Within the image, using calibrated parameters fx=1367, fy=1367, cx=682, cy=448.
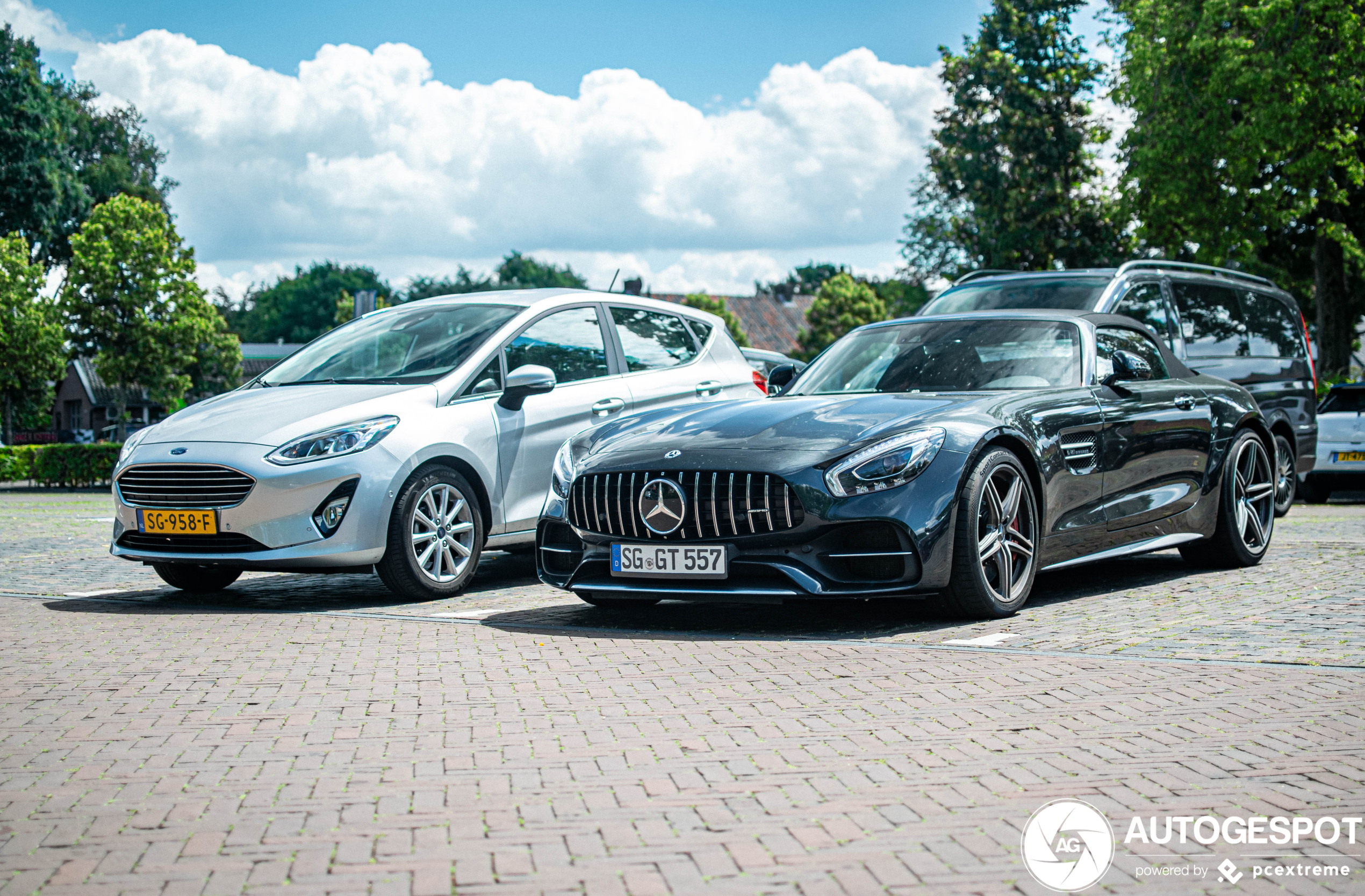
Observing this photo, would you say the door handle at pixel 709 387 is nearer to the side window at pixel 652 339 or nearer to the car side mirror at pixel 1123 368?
the side window at pixel 652 339

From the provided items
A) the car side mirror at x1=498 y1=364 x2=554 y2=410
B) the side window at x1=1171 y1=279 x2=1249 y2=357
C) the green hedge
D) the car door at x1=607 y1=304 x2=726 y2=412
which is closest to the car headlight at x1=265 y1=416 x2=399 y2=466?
the car side mirror at x1=498 y1=364 x2=554 y2=410

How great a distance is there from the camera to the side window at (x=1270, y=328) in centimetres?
1261

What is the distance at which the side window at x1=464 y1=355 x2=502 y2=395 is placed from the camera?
8148 millimetres

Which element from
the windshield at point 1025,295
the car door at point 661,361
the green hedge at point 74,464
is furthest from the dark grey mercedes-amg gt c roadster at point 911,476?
the green hedge at point 74,464

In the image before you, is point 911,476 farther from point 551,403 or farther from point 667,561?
point 551,403

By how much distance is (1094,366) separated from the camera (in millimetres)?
7547

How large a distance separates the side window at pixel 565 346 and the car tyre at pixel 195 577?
2176 mm

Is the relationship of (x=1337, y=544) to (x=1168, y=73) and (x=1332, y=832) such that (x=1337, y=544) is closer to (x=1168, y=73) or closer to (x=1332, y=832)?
(x=1332, y=832)

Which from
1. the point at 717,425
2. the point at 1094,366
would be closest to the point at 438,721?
the point at 717,425

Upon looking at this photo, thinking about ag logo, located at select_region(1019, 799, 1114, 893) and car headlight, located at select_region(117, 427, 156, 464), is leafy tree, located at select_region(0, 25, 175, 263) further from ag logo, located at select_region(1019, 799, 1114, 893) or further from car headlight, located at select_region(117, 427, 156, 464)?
ag logo, located at select_region(1019, 799, 1114, 893)

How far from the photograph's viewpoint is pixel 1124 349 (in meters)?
8.01

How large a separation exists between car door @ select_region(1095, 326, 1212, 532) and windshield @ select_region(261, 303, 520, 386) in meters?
3.67

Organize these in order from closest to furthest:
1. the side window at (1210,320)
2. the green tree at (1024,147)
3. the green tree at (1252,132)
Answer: the side window at (1210,320)
the green tree at (1252,132)
the green tree at (1024,147)

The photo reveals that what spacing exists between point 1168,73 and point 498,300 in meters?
25.2
